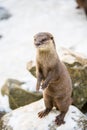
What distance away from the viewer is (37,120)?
16.1ft

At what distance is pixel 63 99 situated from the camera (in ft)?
15.1

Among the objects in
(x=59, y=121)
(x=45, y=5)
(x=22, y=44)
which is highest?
(x=45, y=5)

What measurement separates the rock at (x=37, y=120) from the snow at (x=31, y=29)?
132 centimetres

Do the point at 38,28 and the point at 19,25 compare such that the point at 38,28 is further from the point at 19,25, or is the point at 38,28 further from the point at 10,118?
the point at 10,118

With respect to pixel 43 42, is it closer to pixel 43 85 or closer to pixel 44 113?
pixel 43 85

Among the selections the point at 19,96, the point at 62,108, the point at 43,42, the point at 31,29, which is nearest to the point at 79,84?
the point at 19,96

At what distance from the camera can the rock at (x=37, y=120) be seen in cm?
486

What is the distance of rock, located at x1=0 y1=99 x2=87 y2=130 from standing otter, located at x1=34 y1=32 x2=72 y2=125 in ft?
0.21

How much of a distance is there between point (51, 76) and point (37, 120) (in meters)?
0.82

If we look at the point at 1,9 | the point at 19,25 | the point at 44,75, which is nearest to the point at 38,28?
the point at 19,25

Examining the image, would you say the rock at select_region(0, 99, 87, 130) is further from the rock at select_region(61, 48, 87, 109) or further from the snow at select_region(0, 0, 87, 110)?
the snow at select_region(0, 0, 87, 110)

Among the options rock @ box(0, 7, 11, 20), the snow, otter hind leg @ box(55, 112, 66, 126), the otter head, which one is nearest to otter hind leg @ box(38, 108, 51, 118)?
otter hind leg @ box(55, 112, 66, 126)

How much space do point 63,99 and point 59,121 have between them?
0.33 m

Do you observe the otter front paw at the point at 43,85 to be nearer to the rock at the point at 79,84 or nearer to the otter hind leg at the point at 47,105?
the otter hind leg at the point at 47,105
